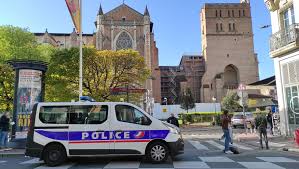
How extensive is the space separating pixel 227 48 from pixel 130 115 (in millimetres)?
82043

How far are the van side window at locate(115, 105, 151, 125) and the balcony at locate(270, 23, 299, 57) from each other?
1167 cm

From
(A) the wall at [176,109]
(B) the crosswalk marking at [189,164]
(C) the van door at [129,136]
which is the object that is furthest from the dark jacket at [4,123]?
(A) the wall at [176,109]

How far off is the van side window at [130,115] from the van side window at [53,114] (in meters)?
1.75

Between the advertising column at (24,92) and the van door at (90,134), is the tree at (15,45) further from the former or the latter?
the van door at (90,134)

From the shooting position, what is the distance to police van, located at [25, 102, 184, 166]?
10.5m

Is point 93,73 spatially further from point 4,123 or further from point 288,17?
point 288,17

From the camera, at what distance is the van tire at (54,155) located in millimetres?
10508

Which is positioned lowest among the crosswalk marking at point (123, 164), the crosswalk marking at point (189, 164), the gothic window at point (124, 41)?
the crosswalk marking at point (189, 164)

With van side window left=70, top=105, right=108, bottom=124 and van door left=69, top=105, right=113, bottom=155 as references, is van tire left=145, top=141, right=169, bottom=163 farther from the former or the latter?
van side window left=70, top=105, right=108, bottom=124

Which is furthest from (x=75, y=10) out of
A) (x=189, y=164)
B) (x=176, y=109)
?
(x=176, y=109)

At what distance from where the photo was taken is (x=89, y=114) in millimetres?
10719

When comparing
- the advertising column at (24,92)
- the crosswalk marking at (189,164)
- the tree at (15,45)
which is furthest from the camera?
the tree at (15,45)

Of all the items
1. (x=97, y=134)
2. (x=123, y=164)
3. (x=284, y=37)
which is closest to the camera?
(x=123, y=164)

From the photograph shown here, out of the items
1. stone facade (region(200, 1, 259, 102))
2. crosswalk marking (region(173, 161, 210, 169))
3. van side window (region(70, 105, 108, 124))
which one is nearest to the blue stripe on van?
van side window (region(70, 105, 108, 124))
